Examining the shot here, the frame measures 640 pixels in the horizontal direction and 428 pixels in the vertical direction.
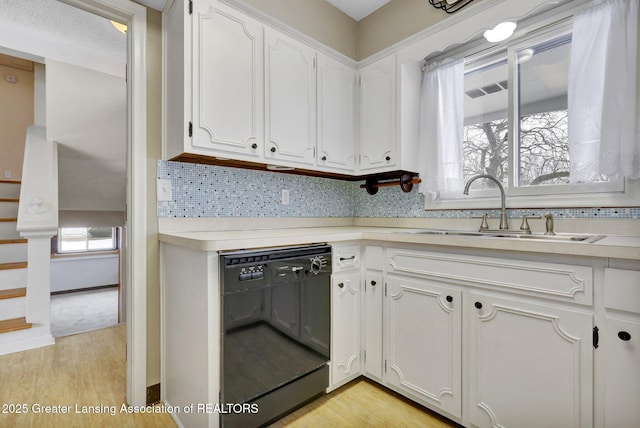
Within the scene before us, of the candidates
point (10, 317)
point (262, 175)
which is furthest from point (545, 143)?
point (10, 317)

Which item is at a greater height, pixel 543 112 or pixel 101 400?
pixel 543 112

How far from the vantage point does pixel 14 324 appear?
7.62 feet

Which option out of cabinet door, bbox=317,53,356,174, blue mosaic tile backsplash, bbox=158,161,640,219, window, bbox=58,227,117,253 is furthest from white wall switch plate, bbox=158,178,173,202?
window, bbox=58,227,117,253

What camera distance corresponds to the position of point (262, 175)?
2.04 metres

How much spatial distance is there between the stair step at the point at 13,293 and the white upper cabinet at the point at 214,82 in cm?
216

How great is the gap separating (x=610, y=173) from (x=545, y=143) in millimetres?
429

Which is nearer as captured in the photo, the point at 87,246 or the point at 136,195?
the point at 136,195

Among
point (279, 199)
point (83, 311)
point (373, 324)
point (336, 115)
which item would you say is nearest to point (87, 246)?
point (83, 311)

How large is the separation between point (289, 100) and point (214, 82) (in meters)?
0.48

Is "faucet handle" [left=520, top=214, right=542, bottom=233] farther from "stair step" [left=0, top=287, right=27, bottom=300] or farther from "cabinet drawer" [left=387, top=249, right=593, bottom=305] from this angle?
"stair step" [left=0, top=287, right=27, bottom=300]

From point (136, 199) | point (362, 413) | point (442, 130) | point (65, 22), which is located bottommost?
point (362, 413)

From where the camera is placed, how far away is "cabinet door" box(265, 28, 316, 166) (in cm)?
173

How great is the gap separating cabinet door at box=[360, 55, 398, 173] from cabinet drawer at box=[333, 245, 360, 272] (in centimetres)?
69

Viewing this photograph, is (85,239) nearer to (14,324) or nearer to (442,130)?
(14,324)
